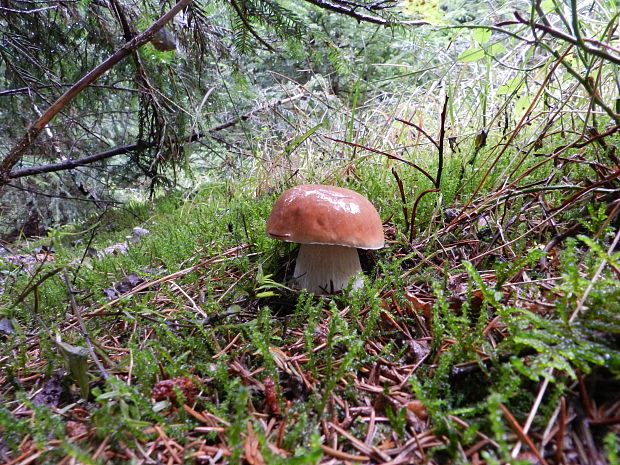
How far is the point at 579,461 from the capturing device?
713mm

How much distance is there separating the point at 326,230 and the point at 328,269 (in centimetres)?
34

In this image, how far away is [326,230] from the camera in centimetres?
152

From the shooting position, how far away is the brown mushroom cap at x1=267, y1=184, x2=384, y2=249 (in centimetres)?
152

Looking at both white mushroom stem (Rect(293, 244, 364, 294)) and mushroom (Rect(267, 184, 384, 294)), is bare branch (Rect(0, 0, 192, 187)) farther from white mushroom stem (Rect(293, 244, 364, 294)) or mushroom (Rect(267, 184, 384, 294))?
white mushroom stem (Rect(293, 244, 364, 294))

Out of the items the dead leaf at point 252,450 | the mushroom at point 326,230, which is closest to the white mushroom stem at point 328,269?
the mushroom at point 326,230

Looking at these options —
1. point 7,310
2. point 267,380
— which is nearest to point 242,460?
point 267,380

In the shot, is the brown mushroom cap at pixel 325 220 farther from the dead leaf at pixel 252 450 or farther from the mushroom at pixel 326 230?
the dead leaf at pixel 252 450

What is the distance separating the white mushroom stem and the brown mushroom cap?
0.78 feet

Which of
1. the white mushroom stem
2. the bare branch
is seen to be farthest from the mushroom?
the bare branch

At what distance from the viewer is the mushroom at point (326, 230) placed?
1.53 metres

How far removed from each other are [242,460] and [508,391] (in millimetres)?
744

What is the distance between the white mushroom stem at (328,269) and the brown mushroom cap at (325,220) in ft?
0.78

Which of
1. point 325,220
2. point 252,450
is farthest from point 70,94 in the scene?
point 252,450

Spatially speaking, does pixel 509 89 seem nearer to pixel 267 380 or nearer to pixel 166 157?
pixel 267 380
